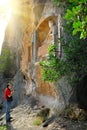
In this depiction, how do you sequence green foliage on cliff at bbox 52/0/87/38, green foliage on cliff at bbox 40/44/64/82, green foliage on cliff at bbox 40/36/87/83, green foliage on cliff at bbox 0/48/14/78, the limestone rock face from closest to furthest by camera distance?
1. green foliage on cliff at bbox 52/0/87/38
2. green foliage on cliff at bbox 40/36/87/83
3. green foliage on cliff at bbox 40/44/64/82
4. the limestone rock face
5. green foliage on cliff at bbox 0/48/14/78

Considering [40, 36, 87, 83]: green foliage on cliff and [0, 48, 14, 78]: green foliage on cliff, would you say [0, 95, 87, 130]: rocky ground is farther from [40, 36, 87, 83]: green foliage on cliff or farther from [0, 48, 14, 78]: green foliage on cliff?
[0, 48, 14, 78]: green foliage on cliff

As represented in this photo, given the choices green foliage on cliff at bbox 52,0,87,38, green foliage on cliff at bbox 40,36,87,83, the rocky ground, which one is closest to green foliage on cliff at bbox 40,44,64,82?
green foliage on cliff at bbox 40,36,87,83

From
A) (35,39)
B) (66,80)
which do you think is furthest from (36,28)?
(66,80)

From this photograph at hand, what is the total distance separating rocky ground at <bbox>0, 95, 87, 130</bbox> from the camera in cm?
1075

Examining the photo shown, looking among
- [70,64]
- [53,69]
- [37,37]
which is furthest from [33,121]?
[37,37]

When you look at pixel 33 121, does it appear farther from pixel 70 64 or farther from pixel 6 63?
pixel 6 63

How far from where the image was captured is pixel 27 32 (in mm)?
19125

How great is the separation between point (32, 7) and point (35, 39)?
1.96 meters

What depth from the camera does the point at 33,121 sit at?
43.5 feet

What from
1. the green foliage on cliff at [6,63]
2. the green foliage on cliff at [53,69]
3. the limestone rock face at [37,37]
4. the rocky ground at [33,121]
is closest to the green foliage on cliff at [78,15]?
the green foliage on cliff at [53,69]

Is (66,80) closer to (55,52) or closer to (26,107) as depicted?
(55,52)

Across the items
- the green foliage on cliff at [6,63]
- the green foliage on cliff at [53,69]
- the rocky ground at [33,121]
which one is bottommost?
the rocky ground at [33,121]

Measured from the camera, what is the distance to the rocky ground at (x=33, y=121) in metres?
10.8

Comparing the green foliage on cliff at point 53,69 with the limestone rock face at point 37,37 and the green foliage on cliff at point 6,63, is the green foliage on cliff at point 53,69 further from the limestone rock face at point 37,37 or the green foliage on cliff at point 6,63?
the green foliage on cliff at point 6,63
